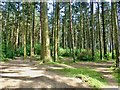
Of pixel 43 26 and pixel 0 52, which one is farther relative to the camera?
pixel 0 52

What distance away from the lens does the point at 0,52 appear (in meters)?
25.3

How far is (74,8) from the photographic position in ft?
123

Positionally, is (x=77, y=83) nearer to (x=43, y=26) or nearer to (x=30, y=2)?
(x=43, y=26)

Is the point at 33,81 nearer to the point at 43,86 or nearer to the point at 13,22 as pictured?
the point at 43,86

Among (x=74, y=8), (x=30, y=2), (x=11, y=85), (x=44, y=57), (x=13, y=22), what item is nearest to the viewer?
(x=11, y=85)

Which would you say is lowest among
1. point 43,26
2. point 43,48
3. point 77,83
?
point 77,83

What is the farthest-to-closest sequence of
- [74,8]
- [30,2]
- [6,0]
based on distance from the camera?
[74,8] → [6,0] → [30,2]

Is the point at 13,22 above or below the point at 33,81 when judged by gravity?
above

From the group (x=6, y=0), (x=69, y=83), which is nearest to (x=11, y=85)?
(x=69, y=83)

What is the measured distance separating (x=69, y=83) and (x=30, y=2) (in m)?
19.1

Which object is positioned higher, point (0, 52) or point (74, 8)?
point (74, 8)

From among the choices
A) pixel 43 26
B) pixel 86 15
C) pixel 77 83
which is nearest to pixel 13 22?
pixel 86 15

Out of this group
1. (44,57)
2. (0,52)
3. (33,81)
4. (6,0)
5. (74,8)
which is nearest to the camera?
(33,81)

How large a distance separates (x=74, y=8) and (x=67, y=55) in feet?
23.7
